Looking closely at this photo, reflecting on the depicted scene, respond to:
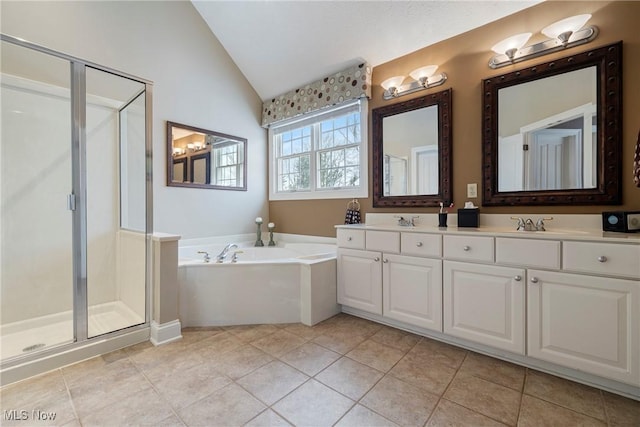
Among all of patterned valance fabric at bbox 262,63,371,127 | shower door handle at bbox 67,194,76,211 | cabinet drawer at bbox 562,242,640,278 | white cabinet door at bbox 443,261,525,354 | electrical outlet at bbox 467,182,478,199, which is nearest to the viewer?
cabinet drawer at bbox 562,242,640,278

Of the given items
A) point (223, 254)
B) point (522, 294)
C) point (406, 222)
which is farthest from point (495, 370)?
point (223, 254)

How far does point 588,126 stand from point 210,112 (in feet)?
11.4

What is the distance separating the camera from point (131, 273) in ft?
7.90

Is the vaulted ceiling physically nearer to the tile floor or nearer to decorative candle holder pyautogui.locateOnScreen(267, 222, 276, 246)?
decorative candle holder pyautogui.locateOnScreen(267, 222, 276, 246)

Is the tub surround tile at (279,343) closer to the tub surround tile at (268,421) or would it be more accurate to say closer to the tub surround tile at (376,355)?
the tub surround tile at (376,355)

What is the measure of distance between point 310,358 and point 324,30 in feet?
9.67

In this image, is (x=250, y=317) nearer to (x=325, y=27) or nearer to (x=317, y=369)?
(x=317, y=369)

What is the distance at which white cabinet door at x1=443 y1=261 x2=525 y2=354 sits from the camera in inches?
66.4

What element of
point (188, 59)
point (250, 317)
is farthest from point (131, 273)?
point (188, 59)

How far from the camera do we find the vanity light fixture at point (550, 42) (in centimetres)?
184

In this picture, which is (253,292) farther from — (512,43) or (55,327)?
(512,43)

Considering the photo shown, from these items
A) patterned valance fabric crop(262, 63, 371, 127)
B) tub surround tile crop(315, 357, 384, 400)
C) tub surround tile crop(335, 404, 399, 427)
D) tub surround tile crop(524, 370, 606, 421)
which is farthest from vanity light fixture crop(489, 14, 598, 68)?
tub surround tile crop(335, 404, 399, 427)

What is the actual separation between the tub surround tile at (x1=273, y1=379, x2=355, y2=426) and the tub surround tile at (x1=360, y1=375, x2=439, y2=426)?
0.43 feet

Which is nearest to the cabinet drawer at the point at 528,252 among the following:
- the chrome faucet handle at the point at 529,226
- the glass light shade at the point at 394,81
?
the chrome faucet handle at the point at 529,226
